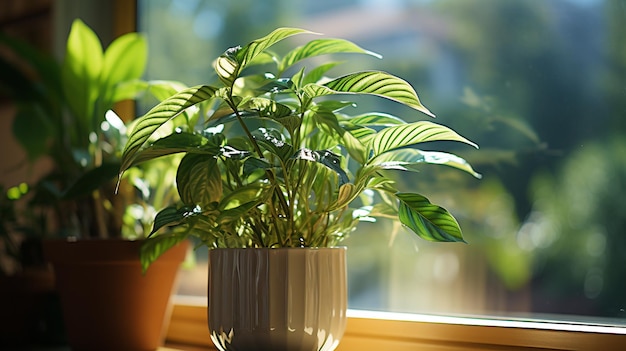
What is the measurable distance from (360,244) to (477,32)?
413mm

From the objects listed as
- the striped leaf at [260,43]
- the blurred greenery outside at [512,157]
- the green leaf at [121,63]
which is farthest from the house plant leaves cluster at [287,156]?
the green leaf at [121,63]

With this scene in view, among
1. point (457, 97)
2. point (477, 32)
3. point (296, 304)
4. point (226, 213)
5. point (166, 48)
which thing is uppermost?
point (166, 48)

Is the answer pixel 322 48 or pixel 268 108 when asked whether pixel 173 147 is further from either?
pixel 322 48

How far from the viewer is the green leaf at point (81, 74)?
4.28 ft

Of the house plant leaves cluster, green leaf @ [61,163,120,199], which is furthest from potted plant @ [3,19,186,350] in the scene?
the house plant leaves cluster

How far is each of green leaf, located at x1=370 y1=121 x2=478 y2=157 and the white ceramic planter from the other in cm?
15

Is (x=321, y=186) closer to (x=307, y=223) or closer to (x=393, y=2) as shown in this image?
(x=307, y=223)

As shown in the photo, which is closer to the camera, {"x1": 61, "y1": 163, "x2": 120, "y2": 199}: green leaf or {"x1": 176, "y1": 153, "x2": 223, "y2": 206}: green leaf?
{"x1": 176, "y1": 153, "x2": 223, "y2": 206}: green leaf

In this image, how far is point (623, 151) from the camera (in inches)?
39.0

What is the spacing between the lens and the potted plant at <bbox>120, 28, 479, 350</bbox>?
2.74 feet

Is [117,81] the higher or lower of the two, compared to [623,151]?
higher

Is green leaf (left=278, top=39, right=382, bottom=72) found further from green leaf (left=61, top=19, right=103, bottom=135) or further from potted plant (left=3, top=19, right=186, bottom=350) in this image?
green leaf (left=61, top=19, right=103, bottom=135)

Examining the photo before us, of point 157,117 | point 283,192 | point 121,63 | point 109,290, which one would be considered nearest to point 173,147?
point 157,117

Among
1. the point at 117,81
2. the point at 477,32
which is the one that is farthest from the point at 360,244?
the point at 117,81
